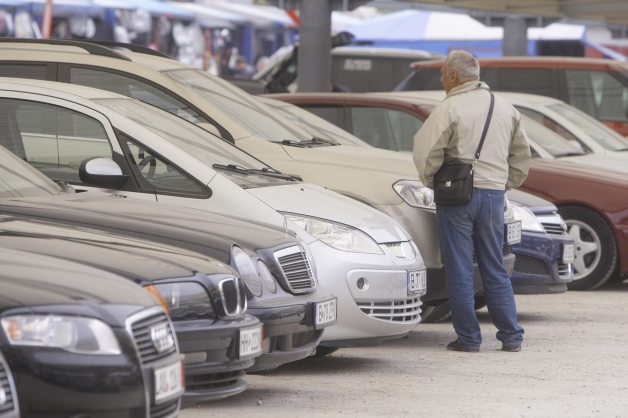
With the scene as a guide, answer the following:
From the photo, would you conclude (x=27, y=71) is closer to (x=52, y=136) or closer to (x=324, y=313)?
(x=52, y=136)

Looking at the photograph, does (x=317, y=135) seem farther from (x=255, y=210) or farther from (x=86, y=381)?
(x=86, y=381)

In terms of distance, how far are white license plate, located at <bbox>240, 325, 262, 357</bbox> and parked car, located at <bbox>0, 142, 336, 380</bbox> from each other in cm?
4

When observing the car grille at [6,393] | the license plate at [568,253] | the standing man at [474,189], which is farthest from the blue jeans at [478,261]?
the car grille at [6,393]

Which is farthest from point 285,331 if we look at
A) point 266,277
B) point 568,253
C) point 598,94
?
point 598,94

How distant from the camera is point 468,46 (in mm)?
29328

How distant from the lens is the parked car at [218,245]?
445 cm

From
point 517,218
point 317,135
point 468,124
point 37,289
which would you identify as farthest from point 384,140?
point 37,289

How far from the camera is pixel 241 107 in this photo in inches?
316

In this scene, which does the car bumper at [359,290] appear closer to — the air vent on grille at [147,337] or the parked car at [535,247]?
the parked car at [535,247]

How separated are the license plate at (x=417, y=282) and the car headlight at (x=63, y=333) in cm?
301

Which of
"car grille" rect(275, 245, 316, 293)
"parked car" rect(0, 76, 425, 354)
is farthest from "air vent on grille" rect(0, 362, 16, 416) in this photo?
"parked car" rect(0, 76, 425, 354)

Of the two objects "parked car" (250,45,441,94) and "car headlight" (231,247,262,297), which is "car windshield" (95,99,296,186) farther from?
"parked car" (250,45,441,94)

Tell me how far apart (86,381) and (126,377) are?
14 centimetres

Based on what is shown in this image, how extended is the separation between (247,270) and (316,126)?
13.7 feet
